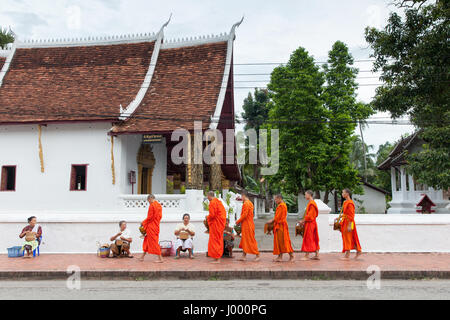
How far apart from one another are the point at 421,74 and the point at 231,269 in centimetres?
988

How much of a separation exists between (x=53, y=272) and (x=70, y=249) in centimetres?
296

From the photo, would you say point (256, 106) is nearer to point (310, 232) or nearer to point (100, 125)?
point (100, 125)

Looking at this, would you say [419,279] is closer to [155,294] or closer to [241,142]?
[155,294]

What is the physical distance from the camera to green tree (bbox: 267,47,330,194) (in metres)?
25.5

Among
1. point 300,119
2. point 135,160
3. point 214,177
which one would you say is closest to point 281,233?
point 214,177

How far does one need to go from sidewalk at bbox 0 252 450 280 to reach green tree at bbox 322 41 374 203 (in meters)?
16.9

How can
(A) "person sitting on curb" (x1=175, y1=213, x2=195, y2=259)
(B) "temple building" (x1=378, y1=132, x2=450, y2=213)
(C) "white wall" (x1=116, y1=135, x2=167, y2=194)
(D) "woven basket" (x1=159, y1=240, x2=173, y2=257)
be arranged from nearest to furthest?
(A) "person sitting on curb" (x1=175, y1=213, x2=195, y2=259)
(D) "woven basket" (x1=159, y1=240, x2=173, y2=257)
(C) "white wall" (x1=116, y1=135, x2=167, y2=194)
(B) "temple building" (x1=378, y1=132, x2=450, y2=213)

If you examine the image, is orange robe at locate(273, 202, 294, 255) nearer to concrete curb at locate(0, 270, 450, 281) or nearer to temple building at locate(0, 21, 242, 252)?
concrete curb at locate(0, 270, 450, 281)

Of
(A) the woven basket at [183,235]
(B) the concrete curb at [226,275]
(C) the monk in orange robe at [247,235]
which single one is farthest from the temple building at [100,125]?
(B) the concrete curb at [226,275]

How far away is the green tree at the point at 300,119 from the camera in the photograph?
Result: 25.5m

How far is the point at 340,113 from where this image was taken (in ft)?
87.1

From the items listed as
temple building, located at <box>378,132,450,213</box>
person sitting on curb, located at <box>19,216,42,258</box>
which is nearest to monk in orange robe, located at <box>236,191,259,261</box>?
person sitting on curb, located at <box>19,216,42,258</box>

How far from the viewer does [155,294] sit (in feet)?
20.3
